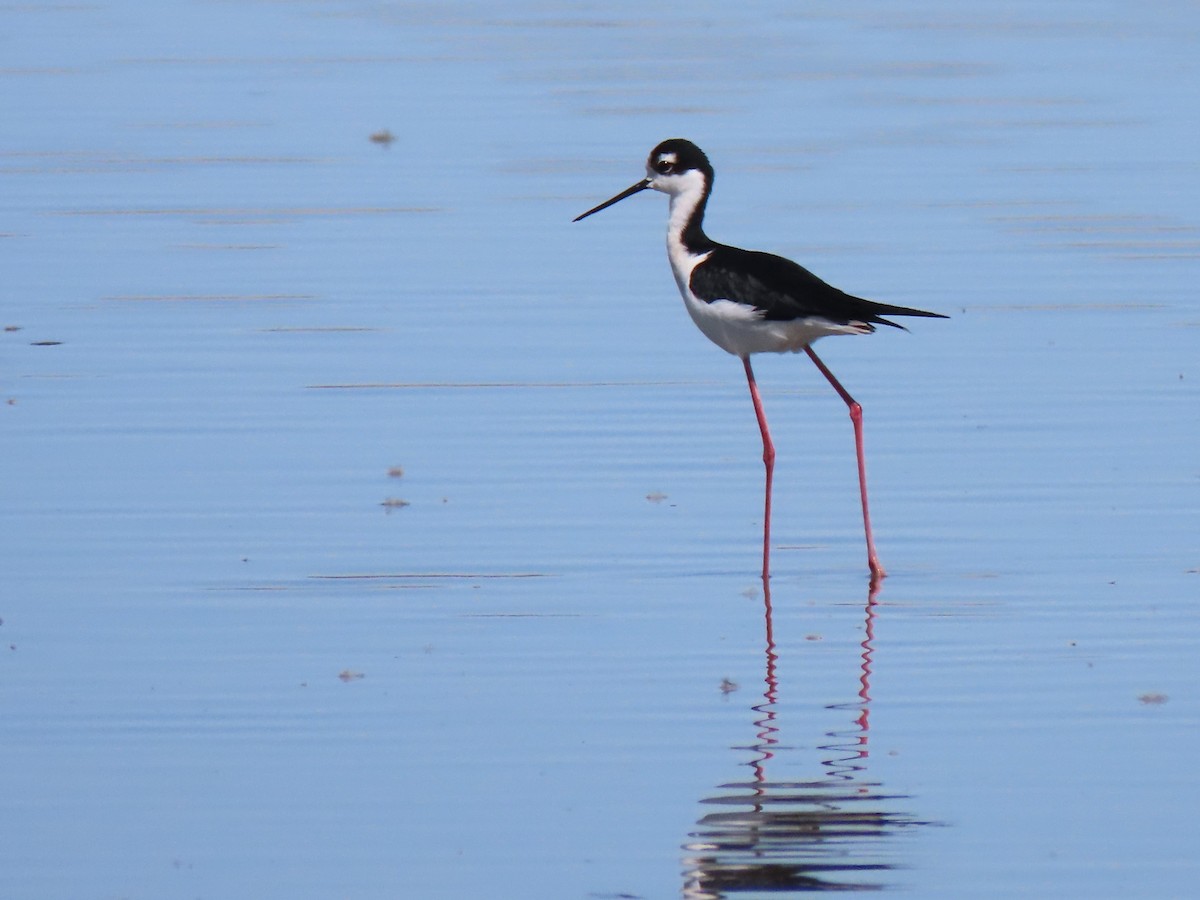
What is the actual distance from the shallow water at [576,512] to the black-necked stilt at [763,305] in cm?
30

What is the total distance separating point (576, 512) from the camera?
827 centimetres

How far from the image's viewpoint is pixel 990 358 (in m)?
10.6

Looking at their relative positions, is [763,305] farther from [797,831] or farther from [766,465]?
[797,831]

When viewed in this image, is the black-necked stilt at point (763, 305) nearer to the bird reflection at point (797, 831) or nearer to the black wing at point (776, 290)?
the black wing at point (776, 290)

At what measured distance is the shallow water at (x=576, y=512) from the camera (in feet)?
18.0

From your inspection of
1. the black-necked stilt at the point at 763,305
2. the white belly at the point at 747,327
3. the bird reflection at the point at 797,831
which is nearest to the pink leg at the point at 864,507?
the black-necked stilt at the point at 763,305

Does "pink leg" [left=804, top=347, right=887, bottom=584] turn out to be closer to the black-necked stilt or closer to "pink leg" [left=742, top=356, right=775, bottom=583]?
the black-necked stilt

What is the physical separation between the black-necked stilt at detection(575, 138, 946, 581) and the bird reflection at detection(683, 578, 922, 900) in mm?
1826

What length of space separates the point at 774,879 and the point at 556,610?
7.18 ft

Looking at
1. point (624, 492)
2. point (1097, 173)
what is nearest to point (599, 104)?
point (1097, 173)

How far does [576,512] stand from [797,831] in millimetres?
3016

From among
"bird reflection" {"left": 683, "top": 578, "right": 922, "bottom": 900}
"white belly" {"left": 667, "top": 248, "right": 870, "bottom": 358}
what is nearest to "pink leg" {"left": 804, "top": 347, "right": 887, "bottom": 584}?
"white belly" {"left": 667, "top": 248, "right": 870, "bottom": 358}

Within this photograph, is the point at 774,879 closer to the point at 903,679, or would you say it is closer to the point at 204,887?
the point at 204,887

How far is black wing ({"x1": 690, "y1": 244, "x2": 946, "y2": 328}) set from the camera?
803 centimetres
